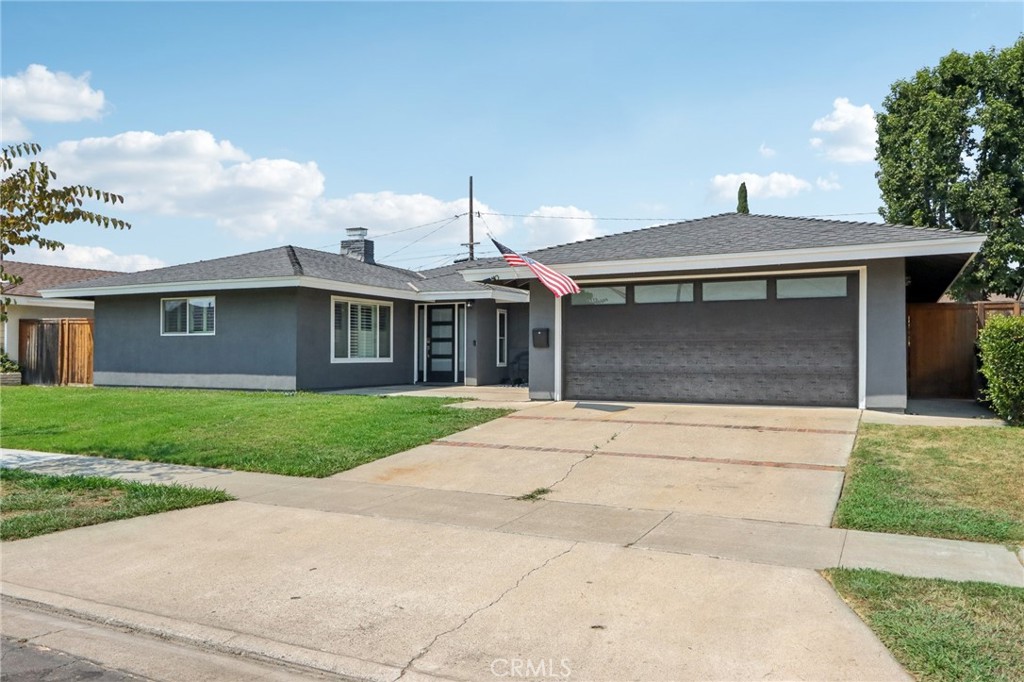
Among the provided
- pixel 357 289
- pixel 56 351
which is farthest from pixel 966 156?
pixel 56 351

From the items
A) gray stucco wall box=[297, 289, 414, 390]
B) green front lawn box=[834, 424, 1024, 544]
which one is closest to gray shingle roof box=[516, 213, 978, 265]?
green front lawn box=[834, 424, 1024, 544]

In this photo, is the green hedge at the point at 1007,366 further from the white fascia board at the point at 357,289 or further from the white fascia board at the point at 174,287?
the white fascia board at the point at 174,287

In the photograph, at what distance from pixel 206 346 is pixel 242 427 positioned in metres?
Answer: 8.37

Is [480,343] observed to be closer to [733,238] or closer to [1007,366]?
[733,238]

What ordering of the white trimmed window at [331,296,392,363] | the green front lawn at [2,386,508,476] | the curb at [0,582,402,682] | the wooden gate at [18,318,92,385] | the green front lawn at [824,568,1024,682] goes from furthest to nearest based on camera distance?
the wooden gate at [18,318,92,385]
the white trimmed window at [331,296,392,363]
the green front lawn at [2,386,508,476]
the curb at [0,582,402,682]
the green front lawn at [824,568,1024,682]

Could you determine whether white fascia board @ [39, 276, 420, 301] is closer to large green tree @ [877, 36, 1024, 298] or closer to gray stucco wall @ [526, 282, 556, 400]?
gray stucco wall @ [526, 282, 556, 400]

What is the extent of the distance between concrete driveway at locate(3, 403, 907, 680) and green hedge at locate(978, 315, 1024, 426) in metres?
3.31

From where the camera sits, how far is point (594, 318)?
15.0 metres

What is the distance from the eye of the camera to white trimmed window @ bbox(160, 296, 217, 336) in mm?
19625

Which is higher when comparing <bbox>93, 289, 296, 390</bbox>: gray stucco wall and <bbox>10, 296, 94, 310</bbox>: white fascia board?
<bbox>10, 296, 94, 310</bbox>: white fascia board

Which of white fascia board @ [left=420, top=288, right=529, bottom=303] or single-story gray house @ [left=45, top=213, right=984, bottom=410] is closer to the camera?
single-story gray house @ [left=45, top=213, right=984, bottom=410]

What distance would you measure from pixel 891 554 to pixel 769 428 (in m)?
5.30

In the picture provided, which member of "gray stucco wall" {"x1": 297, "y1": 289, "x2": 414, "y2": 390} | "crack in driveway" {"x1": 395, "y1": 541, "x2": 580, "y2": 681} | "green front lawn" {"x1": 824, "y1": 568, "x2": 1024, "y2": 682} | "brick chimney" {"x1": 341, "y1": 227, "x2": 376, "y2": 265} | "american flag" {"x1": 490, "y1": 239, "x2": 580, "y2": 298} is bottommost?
"crack in driveway" {"x1": 395, "y1": 541, "x2": 580, "y2": 681}

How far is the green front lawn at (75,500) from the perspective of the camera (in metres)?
6.87
